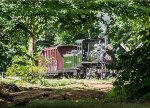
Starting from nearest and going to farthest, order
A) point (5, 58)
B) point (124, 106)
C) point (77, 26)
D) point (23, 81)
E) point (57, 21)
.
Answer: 1. point (5, 58)
2. point (124, 106)
3. point (57, 21)
4. point (77, 26)
5. point (23, 81)

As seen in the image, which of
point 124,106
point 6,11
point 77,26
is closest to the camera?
point 6,11

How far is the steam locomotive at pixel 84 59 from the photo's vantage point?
29.0m

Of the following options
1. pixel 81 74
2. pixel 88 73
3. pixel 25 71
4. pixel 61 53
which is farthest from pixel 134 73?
pixel 61 53

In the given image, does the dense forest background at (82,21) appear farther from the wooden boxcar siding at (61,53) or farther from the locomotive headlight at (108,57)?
the wooden boxcar siding at (61,53)

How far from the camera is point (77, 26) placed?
12461mm

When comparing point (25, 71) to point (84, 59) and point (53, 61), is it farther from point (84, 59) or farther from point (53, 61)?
point (53, 61)

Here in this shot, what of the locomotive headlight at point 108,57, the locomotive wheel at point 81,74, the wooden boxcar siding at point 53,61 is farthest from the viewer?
the wooden boxcar siding at point 53,61

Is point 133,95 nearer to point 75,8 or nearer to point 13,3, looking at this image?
point 75,8

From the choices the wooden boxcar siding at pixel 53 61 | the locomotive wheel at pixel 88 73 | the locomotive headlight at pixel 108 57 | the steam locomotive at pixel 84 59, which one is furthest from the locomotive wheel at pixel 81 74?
the wooden boxcar siding at pixel 53 61

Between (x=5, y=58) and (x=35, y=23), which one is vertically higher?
(x=35, y=23)

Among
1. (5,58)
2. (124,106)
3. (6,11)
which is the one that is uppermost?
(6,11)

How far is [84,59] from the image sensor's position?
101 ft

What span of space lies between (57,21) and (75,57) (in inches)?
818

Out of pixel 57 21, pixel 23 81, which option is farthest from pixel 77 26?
pixel 23 81
